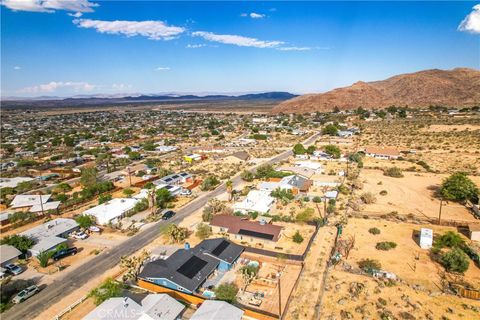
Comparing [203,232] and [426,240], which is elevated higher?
[426,240]

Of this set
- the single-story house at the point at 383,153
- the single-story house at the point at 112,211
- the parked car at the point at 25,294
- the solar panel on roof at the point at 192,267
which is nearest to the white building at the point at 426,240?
Answer: the solar panel on roof at the point at 192,267

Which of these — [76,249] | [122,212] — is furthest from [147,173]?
[76,249]

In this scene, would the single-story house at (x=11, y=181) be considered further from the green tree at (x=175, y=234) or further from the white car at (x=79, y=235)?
the green tree at (x=175, y=234)

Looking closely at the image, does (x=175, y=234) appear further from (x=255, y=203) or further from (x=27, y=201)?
(x=27, y=201)

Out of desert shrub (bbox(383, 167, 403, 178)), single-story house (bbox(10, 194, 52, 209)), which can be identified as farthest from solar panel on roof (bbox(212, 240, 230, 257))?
desert shrub (bbox(383, 167, 403, 178))

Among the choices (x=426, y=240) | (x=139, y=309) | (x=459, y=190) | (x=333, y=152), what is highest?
(x=333, y=152)

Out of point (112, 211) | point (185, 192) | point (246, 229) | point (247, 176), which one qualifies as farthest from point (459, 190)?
point (112, 211)

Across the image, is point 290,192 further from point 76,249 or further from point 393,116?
point 393,116
